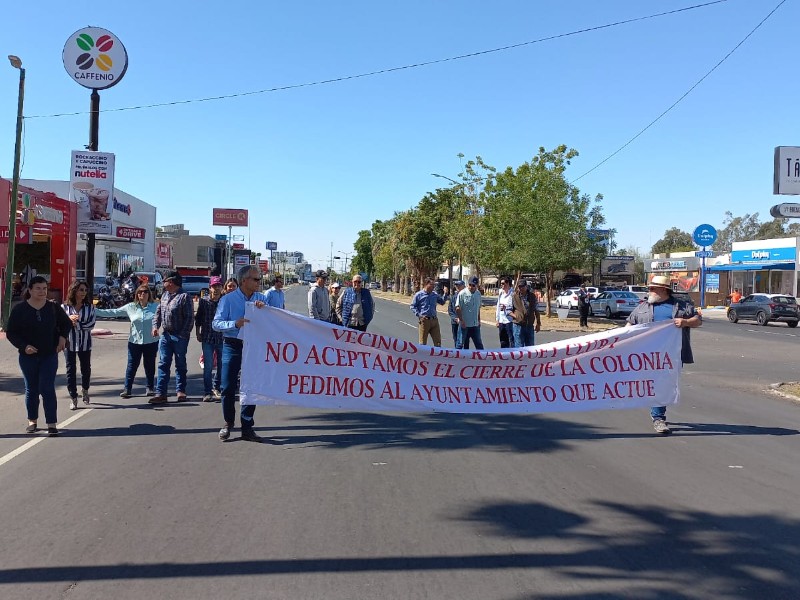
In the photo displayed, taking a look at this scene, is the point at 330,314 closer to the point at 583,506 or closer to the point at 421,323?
the point at 421,323

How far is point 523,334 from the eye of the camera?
13.5m

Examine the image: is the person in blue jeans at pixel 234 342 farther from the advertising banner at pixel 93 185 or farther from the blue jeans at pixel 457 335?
the advertising banner at pixel 93 185

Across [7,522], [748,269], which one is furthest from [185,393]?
[748,269]

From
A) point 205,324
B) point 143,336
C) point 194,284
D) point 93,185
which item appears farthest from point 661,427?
point 194,284

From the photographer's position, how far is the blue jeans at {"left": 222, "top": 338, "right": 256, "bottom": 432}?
25.6 feet

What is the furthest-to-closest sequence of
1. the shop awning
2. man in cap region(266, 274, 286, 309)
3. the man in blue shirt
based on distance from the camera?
the shop awning < the man in blue shirt < man in cap region(266, 274, 286, 309)

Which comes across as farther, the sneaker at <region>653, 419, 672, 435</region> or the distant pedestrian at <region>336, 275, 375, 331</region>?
the distant pedestrian at <region>336, 275, 375, 331</region>

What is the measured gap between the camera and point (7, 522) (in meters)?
5.30

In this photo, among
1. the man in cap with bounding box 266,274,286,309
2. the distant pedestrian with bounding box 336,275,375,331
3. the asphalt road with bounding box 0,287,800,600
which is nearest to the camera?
the asphalt road with bounding box 0,287,800,600

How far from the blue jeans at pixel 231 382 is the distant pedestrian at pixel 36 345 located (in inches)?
82.1

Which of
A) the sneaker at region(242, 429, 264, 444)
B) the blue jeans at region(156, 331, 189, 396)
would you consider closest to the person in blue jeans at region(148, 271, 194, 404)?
the blue jeans at region(156, 331, 189, 396)

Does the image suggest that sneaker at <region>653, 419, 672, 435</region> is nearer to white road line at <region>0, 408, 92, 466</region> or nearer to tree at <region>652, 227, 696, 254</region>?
white road line at <region>0, 408, 92, 466</region>

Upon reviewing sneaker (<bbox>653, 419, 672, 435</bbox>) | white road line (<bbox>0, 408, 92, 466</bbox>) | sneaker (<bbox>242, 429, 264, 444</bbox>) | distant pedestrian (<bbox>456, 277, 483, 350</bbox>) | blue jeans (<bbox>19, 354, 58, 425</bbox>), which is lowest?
white road line (<bbox>0, 408, 92, 466</bbox>)

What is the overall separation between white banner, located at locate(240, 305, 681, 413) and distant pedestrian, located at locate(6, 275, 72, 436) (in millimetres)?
2342
